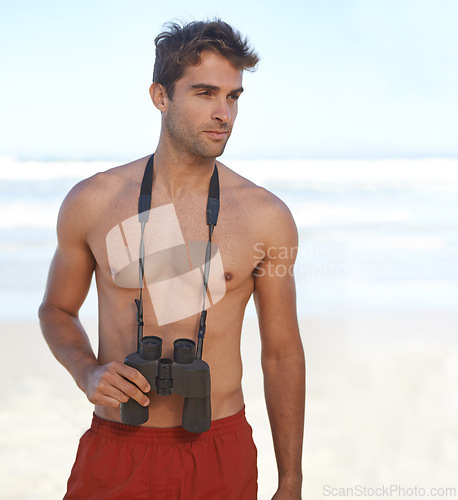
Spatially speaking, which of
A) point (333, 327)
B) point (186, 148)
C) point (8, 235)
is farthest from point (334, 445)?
point (8, 235)

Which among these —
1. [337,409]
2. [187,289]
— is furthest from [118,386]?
[337,409]

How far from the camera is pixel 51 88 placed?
2273 centimetres

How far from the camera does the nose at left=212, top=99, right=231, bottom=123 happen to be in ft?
6.95

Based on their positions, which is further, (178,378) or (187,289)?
(187,289)

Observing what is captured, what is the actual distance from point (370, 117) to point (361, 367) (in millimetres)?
20155

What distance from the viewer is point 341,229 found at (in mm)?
12117

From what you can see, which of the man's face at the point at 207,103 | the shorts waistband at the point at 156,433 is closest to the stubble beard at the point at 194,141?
the man's face at the point at 207,103

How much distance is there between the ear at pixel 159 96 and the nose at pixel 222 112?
0.26 m

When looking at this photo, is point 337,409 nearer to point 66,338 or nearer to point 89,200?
point 66,338

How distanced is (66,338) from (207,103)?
3.31 feet

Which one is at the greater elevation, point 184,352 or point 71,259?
point 71,259

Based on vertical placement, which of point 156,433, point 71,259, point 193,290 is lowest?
point 156,433

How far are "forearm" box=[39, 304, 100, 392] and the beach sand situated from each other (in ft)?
6.03

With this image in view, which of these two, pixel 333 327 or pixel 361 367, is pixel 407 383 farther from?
pixel 333 327
